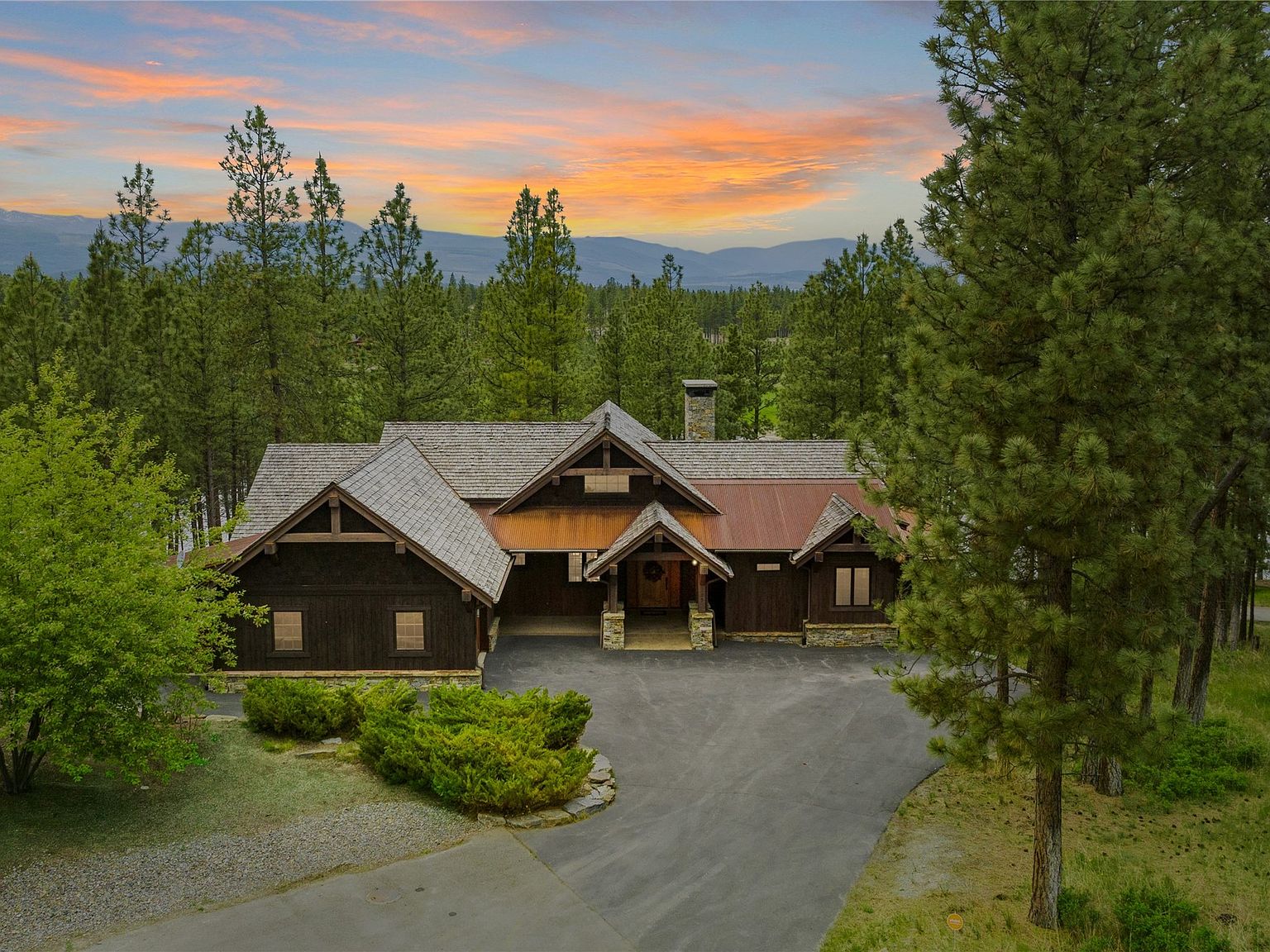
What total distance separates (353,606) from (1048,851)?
15.6m

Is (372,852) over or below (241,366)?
below

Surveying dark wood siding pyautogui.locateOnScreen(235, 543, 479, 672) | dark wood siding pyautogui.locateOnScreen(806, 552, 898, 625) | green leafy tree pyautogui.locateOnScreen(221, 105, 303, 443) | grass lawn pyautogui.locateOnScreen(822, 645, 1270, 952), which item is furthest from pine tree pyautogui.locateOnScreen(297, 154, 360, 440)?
grass lawn pyautogui.locateOnScreen(822, 645, 1270, 952)

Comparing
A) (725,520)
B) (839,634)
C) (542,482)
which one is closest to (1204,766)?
(839,634)

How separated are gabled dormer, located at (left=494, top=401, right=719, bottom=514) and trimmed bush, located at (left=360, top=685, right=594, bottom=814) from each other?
968cm

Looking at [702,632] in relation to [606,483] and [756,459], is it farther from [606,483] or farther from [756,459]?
[756,459]

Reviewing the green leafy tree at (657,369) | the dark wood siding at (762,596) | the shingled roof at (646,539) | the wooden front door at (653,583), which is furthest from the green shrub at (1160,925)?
the green leafy tree at (657,369)

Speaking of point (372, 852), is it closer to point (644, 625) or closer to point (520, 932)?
point (520, 932)

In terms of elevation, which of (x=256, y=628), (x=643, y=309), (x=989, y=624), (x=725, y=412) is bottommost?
(x=256, y=628)

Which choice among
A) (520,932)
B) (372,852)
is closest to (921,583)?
(520,932)

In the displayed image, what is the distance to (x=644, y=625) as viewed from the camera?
87.3ft

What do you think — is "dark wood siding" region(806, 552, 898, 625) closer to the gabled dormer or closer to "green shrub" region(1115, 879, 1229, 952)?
the gabled dormer

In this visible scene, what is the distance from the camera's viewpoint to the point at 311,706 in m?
17.6

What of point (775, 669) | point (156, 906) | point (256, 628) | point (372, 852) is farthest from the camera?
point (775, 669)

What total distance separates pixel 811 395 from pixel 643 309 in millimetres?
12707
